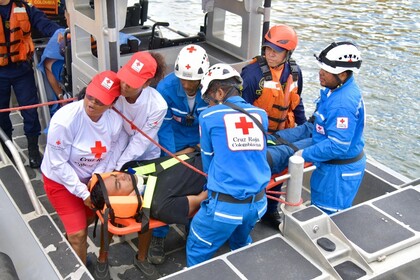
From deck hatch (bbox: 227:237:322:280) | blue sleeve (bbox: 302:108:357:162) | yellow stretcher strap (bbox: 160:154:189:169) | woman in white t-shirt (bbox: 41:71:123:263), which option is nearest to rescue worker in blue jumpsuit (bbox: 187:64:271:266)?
deck hatch (bbox: 227:237:322:280)

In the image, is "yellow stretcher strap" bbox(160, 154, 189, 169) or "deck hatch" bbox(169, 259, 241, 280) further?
"yellow stretcher strap" bbox(160, 154, 189, 169)

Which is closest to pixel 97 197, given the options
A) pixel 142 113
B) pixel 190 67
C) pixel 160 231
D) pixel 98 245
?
pixel 142 113

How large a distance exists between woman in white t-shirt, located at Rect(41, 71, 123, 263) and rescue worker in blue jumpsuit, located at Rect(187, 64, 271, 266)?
64 cm

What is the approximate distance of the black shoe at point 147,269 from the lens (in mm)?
3627

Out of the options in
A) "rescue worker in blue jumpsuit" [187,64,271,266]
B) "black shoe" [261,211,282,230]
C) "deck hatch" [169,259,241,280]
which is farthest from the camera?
"black shoe" [261,211,282,230]

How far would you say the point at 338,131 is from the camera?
334 centimetres

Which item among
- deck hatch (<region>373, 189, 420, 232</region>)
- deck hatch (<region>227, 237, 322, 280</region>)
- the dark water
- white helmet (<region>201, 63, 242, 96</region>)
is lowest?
the dark water

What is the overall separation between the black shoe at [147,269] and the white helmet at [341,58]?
1779 mm

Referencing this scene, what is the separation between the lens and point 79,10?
13.4 feet

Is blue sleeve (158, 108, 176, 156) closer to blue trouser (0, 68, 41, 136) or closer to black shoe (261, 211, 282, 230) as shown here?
black shoe (261, 211, 282, 230)

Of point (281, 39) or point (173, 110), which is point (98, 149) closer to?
point (173, 110)

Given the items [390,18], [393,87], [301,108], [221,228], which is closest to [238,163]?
[221,228]

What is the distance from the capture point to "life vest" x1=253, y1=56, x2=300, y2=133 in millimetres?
3879

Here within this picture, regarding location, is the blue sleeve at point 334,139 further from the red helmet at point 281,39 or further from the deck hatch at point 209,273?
the deck hatch at point 209,273
